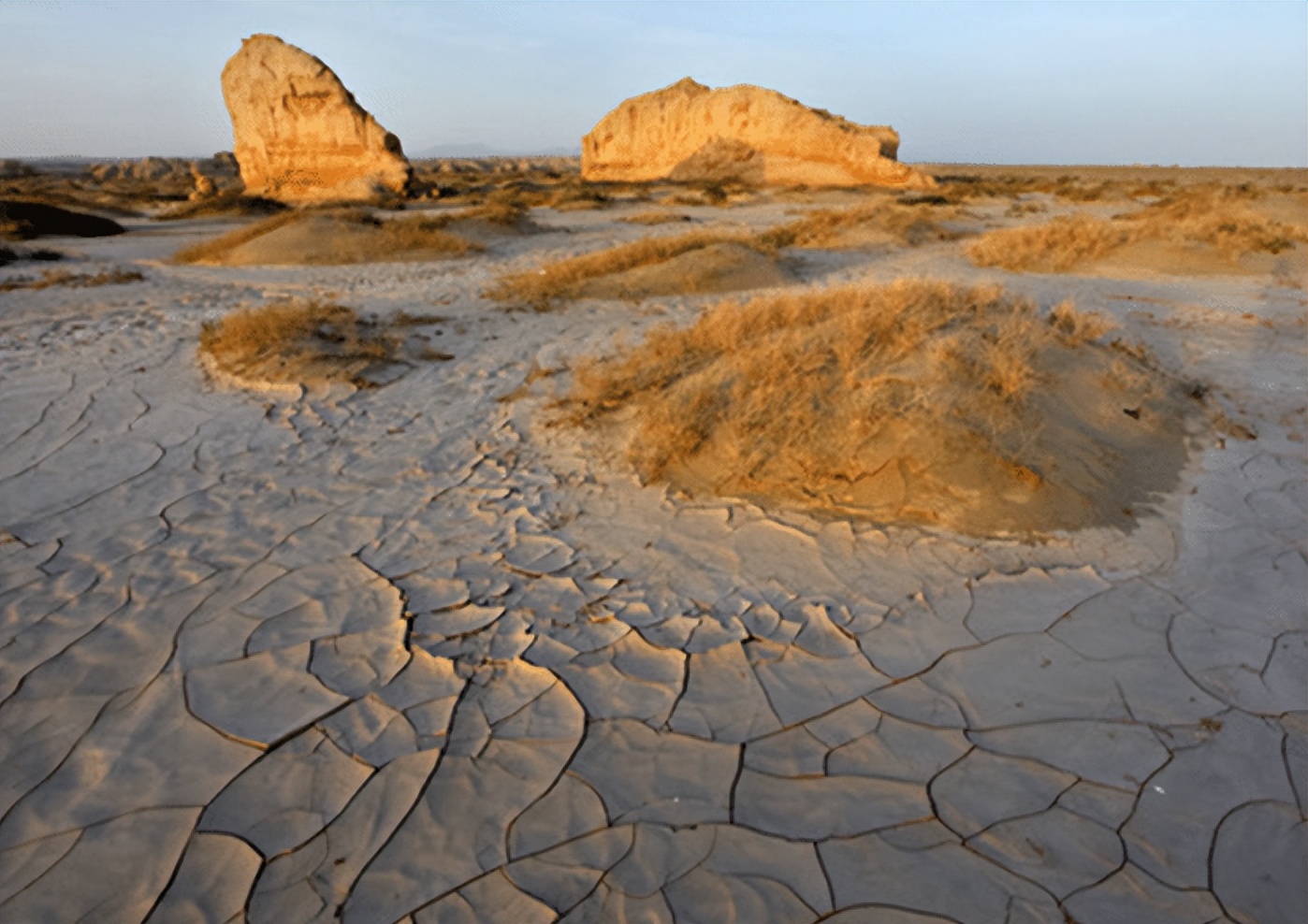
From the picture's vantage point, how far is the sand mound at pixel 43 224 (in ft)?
36.4

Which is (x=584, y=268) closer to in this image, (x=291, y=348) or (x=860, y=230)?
(x=291, y=348)

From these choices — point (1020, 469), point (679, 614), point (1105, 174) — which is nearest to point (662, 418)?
point (679, 614)

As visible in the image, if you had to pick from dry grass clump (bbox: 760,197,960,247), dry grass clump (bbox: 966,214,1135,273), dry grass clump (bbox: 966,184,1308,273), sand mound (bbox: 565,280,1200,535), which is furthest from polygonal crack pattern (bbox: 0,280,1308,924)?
dry grass clump (bbox: 760,197,960,247)

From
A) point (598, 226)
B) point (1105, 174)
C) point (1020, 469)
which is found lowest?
point (1020, 469)

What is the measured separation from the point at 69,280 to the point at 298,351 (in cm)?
505

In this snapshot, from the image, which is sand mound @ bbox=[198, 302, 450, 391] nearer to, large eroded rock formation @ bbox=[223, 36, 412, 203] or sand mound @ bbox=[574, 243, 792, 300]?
sand mound @ bbox=[574, 243, 792, 300]

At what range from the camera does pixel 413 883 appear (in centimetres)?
150

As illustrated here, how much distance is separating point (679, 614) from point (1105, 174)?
151 ft

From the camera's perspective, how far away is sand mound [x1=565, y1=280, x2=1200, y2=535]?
3010 mm

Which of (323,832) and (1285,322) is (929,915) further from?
(1285,322)

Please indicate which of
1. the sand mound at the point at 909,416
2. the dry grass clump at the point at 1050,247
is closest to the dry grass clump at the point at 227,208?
the sand mound at the point at 909,416

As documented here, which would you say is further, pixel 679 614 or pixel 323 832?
pixel 679 614

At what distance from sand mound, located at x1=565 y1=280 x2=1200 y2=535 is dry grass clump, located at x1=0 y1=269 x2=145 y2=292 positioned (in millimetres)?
6555

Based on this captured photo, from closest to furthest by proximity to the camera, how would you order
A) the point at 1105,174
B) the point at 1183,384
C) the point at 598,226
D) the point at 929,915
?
the point at 929,915
the point at 1183,384
the point at 598,226
the point at 1105,174
